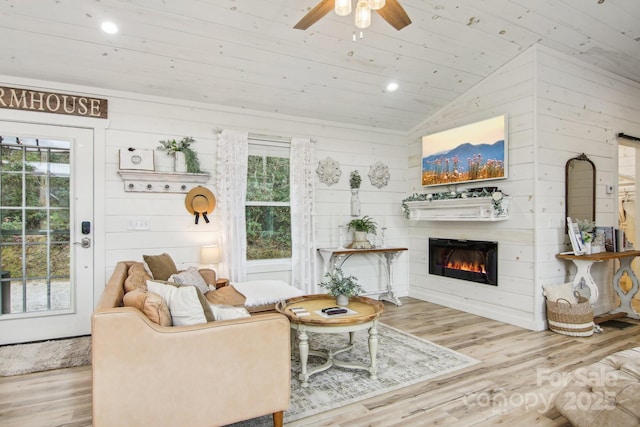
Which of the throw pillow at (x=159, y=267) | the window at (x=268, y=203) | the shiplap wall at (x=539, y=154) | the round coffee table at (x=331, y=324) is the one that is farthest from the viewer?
the window at (x=268, y=203)

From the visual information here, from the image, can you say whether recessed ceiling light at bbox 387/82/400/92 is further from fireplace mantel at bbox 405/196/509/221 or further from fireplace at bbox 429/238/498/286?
fireplace at bbox 429/238/498/286

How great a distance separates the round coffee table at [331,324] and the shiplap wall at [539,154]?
2032mm

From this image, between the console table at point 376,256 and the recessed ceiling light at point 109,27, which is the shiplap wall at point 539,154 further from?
the recessed ceiling light at point 109,27

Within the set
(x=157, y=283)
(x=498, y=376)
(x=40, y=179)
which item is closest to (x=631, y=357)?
(x=498, y=376)

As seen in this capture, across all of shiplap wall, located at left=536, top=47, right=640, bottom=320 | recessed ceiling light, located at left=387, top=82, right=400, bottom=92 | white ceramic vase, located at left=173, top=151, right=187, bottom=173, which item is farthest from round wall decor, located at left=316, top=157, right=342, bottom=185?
→ shiplap wall, located at left=536, top=47, right=640, bottom=320

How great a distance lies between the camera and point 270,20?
10.5 ft

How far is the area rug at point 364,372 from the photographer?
7.96 ft

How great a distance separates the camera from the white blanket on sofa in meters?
3.40

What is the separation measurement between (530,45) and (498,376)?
11.0ft

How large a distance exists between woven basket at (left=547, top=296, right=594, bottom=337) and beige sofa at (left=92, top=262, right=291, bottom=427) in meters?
3.12

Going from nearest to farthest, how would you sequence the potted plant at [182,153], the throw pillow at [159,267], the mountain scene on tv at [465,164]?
the throw pillow at [159,267] < the potted plant at [182,153] < the mountain scene on tv at [465,164]

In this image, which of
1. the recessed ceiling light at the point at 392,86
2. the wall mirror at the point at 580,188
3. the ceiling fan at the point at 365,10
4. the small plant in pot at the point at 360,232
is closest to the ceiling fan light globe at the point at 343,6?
the ceiling fan at the point at 365,10

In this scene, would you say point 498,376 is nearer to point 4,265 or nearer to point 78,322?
point 78,322

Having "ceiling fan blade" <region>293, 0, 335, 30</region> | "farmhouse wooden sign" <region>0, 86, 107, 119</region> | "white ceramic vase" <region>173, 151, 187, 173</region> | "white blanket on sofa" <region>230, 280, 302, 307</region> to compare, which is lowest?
"white blanket on sofa" <region>230, 280, 302, 307</region>
